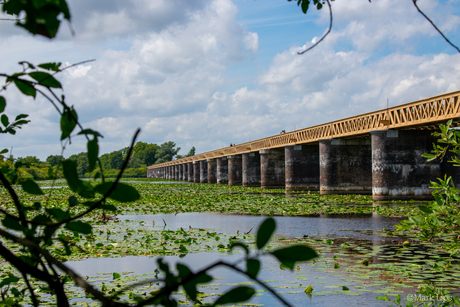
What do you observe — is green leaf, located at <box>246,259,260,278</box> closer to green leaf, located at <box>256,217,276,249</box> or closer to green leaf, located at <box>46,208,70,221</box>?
green leaf, located at <box>256,217,276,249</box>

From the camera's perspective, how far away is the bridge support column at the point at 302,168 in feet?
119

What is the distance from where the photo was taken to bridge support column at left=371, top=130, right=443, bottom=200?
22703mm

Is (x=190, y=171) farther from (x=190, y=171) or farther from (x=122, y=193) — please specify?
(x=122, y=193)

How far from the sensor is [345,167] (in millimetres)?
30688

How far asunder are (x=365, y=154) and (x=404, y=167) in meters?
8.66

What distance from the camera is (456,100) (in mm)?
18641

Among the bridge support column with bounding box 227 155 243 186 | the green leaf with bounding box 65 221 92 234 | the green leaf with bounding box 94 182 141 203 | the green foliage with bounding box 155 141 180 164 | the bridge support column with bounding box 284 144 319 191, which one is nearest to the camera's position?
the green leaf with bounding box 94 182 141 203

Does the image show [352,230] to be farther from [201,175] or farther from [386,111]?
[201,175]

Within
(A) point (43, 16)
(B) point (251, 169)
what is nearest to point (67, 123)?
(A) point (43, 16)

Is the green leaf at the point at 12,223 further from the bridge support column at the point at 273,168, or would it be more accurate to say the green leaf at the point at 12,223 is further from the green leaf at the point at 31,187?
the bridge support column at the point at 273,168

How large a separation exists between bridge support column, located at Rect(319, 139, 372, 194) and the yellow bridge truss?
1226 millimetres

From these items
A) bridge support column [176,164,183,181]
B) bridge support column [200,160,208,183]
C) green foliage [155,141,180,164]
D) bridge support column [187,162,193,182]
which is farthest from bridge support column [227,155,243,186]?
green foliage [155,141,180,164]

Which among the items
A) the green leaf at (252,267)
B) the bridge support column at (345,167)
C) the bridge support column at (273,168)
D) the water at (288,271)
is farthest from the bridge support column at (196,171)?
the green leaf at (252,267)

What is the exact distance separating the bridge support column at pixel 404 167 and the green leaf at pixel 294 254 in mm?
23639
